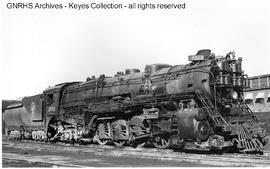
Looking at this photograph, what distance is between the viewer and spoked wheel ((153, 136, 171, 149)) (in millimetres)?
15094

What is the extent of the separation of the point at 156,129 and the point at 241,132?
148 inches

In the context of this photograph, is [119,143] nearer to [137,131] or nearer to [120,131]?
[120,131]

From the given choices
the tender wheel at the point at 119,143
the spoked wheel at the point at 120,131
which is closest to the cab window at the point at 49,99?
the tender wheel at the point at 119,143

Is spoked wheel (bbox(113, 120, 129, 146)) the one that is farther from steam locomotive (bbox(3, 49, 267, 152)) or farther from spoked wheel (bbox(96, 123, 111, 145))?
spoked wheel (bbox(96, 123, 111, 145))

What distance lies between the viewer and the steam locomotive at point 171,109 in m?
13.5

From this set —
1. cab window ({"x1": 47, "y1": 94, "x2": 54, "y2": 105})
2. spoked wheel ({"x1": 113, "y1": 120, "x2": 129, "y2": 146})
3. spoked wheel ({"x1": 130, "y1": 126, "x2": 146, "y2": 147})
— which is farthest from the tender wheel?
cab window ({"x1": 47, "y1": 94, "x2": 54, "y2": 105})

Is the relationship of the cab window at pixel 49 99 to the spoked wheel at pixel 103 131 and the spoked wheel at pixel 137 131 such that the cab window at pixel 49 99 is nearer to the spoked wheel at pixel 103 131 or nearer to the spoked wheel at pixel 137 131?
the spoked wheel at pixel 103 131

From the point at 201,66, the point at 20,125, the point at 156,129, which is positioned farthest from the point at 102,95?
the point at 20,125

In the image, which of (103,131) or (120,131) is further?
(103,131)

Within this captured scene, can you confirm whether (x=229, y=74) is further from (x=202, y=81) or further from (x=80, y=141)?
(x=80, y=141)

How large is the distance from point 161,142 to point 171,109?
182 centimetres

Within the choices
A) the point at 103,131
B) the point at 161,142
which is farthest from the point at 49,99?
the point at 161,142

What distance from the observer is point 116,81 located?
1808 cm

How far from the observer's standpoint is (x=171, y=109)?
49.5 ft
